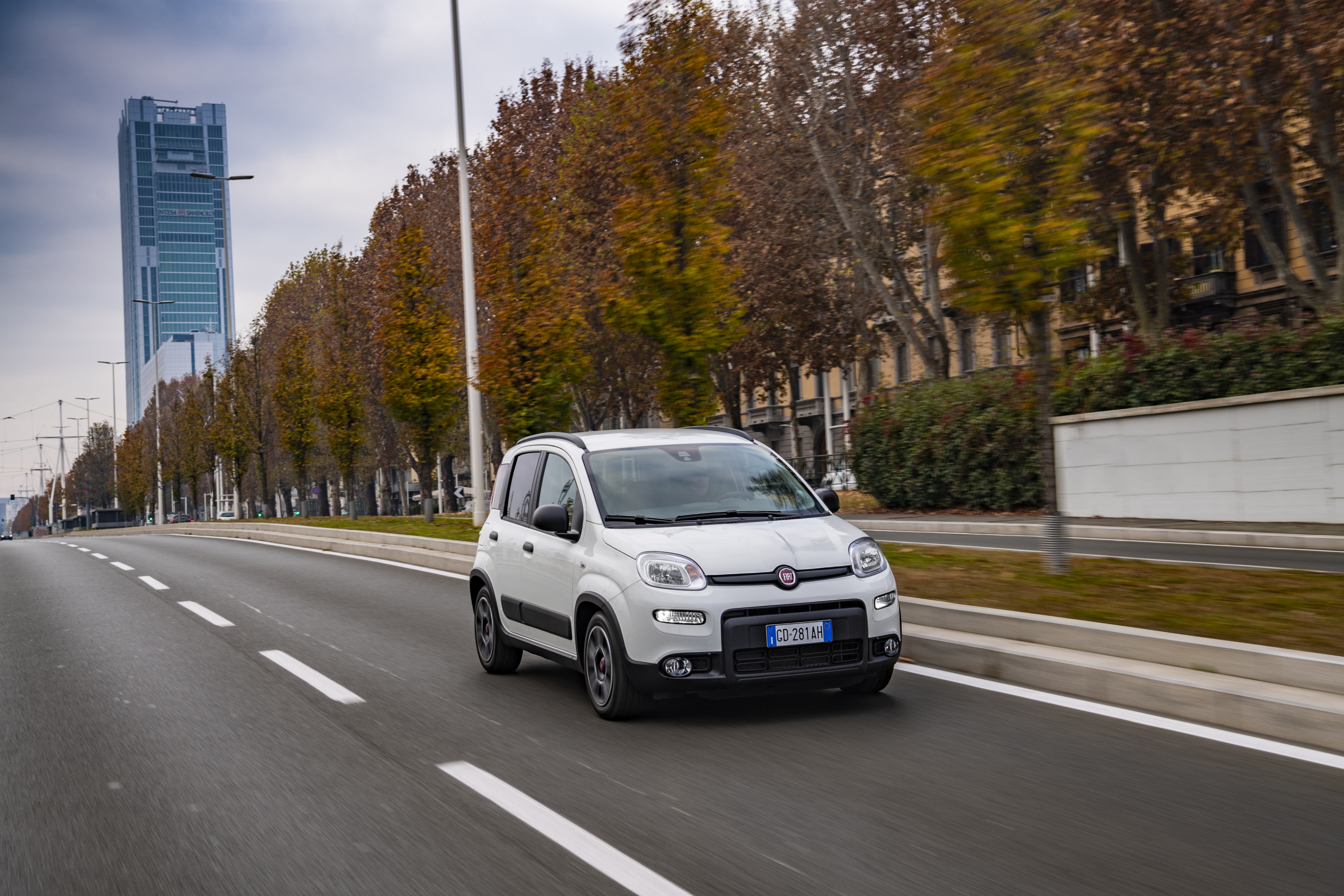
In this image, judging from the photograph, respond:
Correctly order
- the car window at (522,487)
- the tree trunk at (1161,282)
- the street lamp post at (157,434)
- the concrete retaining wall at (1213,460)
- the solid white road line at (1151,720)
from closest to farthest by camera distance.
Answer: the solid white road line at (1151,720) → the car window at (522,487) → the concrete retaining wall at (1213,460) → the tree trunk at (1161,282) → the street lamp post at (157,434)

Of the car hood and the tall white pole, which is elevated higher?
the tall white pole

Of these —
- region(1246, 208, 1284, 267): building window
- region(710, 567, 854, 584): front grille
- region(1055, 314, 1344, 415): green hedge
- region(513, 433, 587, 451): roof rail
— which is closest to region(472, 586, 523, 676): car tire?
region(513, 433, 587, 451): roof rail

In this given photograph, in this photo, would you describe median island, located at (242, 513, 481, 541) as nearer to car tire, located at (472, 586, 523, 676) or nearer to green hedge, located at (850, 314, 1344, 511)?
car tire, located at (472, 586, 523, 676)

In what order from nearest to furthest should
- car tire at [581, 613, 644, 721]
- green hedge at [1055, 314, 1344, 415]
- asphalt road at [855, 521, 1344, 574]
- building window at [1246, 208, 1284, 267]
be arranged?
1. car tire at [581, 613, 644, 721]
2. asphalt road at [855, 521, 1344, 574]
3. green hedge at [1055, 314, 1344, 415]
4. building window at [1246, 208, 1284, 267]

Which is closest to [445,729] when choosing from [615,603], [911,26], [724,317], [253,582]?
[615,603]

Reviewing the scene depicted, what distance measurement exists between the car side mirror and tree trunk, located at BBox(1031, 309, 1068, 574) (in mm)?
5112

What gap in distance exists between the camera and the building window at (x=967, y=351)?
45312 mm


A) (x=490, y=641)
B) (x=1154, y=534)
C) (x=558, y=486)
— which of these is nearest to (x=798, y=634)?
(x=558, y=486)

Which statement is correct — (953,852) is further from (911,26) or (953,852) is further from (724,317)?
(911,26)

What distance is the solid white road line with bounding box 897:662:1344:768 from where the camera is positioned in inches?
211

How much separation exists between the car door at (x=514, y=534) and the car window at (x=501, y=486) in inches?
1.8

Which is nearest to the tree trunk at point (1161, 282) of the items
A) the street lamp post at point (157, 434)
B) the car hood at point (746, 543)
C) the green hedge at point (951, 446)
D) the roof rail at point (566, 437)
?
the green hedge at point (951, 446)

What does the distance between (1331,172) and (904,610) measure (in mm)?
18672

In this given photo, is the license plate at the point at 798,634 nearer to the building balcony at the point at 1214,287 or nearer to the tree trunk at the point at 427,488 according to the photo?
the tree trunk at the point at 427,488
